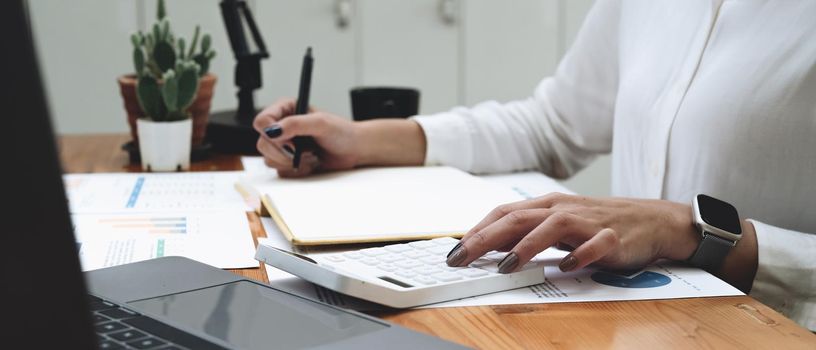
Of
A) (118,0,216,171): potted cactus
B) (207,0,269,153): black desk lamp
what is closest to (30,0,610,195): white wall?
(207,0,269,153): black desk lamp

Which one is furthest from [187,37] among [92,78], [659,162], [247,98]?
[659,162]

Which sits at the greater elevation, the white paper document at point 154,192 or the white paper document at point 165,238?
the white paper document at point 165,238

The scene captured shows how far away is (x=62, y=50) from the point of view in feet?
8.03

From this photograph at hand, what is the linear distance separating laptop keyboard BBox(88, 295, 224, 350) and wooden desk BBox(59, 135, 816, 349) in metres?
0.16

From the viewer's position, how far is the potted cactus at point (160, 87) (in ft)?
4.33

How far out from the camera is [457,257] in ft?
2.43

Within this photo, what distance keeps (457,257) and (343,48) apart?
1920 millimetres

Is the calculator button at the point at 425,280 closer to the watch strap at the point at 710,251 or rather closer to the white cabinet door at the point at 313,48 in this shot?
the watch strap at the point at 710,251

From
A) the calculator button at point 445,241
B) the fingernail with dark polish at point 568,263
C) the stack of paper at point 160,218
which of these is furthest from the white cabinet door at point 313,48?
the fingernail with dark polish at point 568,263

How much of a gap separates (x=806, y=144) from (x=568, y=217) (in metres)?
0.38

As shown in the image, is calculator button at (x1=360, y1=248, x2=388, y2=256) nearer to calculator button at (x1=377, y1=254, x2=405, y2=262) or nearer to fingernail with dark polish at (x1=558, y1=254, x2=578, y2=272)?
calculator button at (x1=377, y1=254, x2=405, y2=262)

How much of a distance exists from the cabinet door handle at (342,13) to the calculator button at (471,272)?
1.90 metres

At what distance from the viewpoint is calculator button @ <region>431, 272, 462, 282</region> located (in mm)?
705

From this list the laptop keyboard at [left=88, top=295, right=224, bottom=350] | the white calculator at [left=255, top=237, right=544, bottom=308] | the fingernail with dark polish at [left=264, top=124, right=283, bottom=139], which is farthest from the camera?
the fingernail with dark polish at [left=264, top=124, right=283, bottom=139]
